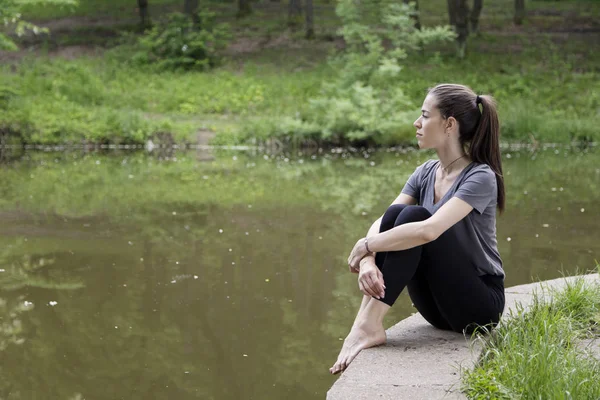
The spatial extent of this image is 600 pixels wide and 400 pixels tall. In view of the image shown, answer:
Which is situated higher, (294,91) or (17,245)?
(17,245)

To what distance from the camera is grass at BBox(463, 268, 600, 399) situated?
11.1 ft

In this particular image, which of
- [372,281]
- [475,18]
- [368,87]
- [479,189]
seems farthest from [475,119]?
[475,18]

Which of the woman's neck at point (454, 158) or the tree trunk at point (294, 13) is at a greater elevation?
the woman's neck at point (454, 158)

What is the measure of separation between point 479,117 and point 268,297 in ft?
9.55

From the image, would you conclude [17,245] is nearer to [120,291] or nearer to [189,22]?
[120,291]

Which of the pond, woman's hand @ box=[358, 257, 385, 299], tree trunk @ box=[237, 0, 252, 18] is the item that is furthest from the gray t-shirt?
tree trunk @ box=[237, 0, 252, 18]

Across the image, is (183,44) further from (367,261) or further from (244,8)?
(367,261)

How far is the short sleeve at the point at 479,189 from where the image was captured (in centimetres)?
413

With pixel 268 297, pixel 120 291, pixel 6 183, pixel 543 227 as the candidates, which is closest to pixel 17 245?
pixel 120 291

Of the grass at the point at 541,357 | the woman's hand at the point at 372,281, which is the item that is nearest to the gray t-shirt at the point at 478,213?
the grass at the point at 541,357

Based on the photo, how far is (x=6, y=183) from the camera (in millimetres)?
13219

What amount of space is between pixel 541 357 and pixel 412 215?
0.91 meters

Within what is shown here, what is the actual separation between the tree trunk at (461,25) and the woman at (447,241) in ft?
70.3

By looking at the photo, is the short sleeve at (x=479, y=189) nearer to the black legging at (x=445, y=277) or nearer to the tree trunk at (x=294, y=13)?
the black legging at (x=445, y=277)
